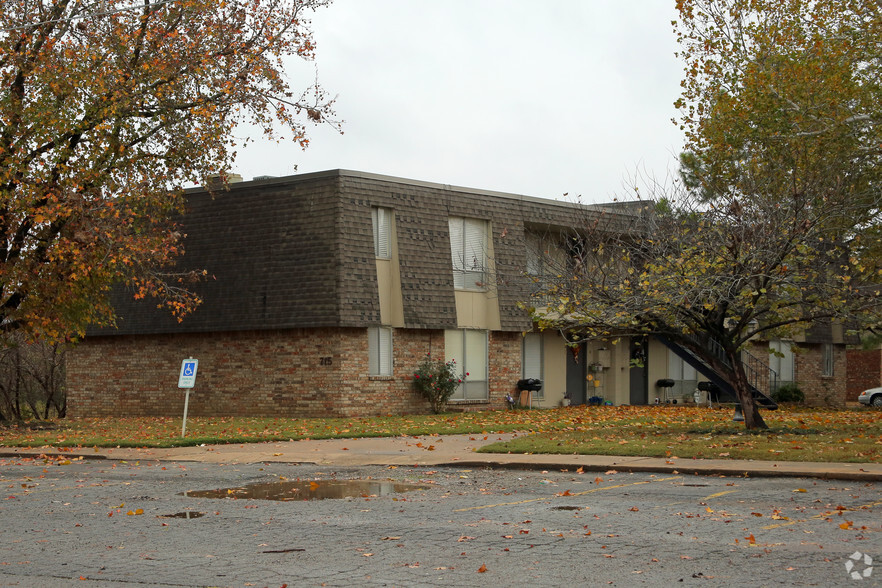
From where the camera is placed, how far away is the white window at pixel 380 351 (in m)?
30.6

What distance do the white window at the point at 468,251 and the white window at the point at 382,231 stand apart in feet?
7.74

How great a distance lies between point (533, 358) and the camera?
118 ft

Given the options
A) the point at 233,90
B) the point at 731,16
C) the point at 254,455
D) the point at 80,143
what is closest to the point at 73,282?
the point at 80,143

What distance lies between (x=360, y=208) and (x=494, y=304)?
604cm

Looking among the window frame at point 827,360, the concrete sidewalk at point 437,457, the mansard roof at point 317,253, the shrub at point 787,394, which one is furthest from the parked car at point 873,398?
the concrete sidewalk at point 437,457

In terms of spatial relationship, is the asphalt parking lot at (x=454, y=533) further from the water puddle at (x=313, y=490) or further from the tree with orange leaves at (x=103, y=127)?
the tree with orange leaves at (x=103, y=127)

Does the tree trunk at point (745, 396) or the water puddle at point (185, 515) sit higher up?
the tree trunk at point (745, 396)

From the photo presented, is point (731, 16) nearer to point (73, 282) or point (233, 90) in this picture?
point (233, 90)

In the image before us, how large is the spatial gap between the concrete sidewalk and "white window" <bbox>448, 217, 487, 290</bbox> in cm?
1099

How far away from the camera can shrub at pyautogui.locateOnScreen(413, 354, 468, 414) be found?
102 ft

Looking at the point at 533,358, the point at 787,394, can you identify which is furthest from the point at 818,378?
the point at 533,358

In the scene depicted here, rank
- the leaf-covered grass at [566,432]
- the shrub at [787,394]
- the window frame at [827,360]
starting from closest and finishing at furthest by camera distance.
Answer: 1. the leaf-covered grass at [566,432]
2. the shrub at [787,394]
3. the window frame at [827,360]

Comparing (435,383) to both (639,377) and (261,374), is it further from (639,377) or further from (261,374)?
(639,377)

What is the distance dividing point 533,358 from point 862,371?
32921 mm
